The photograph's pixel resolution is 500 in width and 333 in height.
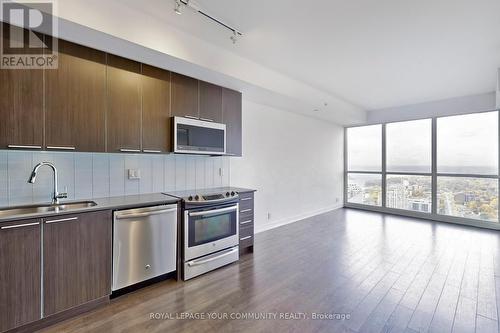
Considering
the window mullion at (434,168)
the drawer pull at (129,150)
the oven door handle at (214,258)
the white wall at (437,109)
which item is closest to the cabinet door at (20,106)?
the drawer pull at (129,150)

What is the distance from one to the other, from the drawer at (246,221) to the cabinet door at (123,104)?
1.74 meters

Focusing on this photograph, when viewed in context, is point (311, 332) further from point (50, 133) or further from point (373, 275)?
point (50, 133)

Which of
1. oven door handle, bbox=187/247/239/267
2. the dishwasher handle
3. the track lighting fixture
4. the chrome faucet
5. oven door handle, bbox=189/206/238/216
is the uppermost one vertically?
the track lighting fixture

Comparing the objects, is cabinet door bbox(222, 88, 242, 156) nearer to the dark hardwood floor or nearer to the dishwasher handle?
the dishwasher handle

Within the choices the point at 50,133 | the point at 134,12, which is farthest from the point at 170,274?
the point at 134,12

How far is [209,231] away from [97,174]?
1482mm

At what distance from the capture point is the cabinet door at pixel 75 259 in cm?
198

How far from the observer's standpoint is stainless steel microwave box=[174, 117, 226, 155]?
9.89 feet

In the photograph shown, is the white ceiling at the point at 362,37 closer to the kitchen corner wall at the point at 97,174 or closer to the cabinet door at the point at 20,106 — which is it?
the cabinet door at the point at 20,106

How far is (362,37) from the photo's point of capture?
2.76m

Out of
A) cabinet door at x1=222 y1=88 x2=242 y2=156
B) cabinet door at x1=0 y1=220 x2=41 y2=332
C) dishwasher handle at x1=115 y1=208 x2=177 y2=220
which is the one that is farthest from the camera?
cabinet door at x1=222 y1=88 x2=242 y2=156

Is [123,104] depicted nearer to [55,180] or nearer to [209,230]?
[55,180]

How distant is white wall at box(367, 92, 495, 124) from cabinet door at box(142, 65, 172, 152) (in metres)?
5.68

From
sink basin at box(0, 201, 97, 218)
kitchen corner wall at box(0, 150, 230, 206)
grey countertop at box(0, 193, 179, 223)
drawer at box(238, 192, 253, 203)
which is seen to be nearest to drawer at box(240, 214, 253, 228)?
drawer at box(238, 192, 253, 203)
